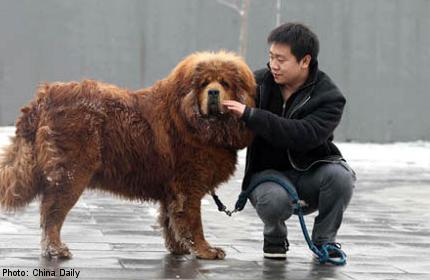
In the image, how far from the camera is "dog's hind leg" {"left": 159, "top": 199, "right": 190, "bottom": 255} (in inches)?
236

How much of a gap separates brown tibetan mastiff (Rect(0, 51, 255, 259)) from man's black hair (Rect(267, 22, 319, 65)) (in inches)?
13.5

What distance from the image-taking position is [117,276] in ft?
16.4

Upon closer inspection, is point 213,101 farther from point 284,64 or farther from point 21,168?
point 21,168

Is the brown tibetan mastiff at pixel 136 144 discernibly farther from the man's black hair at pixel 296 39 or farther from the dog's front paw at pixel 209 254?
the man's black hair at pixel 296 39

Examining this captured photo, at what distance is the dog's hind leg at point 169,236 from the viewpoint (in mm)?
5996

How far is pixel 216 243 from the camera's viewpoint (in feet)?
22.1

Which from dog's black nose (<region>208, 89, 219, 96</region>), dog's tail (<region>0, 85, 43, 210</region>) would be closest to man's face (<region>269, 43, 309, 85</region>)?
dog's black nose (<region>208, 89, 219, 96</region>)

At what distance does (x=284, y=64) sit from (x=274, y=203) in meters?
0.92

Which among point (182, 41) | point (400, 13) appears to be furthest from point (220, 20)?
point (400, 13)

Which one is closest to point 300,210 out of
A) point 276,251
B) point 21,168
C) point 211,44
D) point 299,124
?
point 276,251

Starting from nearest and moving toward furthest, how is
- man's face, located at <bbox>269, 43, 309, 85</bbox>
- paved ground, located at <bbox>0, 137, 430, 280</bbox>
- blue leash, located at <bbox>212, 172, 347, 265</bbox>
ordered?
paved ground, located at <bbox>0, 137, 430, 280</bbox>
blue leash, located at <bbox>212, 172, 347, 265</bbox>
man's face, located at <bbox>269, 43, 309, 85</bbox>

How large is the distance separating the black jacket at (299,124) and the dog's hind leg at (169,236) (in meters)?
0.61

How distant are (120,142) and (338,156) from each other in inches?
59.6

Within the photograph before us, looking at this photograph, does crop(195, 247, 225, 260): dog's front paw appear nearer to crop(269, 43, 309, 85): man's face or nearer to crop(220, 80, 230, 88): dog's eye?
crop(220, 80, 230, 88): dog's eye
